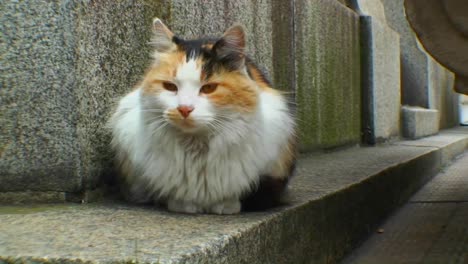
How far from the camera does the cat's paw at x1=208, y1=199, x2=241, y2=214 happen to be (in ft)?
8.18

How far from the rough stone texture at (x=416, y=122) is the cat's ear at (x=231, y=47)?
5.80 metres

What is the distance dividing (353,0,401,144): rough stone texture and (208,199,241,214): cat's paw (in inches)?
172

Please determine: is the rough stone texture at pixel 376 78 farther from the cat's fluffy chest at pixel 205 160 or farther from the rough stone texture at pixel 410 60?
the cat's fluffy chest at pixel 205 160

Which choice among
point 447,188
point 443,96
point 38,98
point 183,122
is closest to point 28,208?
point 38,98

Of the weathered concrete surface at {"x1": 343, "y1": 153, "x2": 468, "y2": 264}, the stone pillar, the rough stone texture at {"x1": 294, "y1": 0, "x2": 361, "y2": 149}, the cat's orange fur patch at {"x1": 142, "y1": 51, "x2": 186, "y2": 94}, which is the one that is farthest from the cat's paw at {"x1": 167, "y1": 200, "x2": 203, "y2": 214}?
the stone pillar

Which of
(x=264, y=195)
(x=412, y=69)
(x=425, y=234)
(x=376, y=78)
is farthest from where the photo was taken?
(x=412, y=69)

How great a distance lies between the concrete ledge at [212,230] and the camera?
1815mm

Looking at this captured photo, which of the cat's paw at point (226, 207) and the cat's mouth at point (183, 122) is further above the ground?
the cat's mouth at point (183, 122)

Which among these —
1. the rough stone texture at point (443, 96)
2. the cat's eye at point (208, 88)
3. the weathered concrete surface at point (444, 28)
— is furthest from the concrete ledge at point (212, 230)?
the rough stone texture at point (443, 96)

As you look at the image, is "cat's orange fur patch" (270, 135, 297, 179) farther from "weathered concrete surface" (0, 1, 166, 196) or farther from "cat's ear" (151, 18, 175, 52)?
"weathered concrete surface" (0, 1, 166, 196)

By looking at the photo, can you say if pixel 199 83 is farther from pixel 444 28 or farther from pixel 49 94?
pixel 444 28

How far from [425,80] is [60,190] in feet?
23.0

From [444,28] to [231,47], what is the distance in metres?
1.65

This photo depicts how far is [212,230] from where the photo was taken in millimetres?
2145
